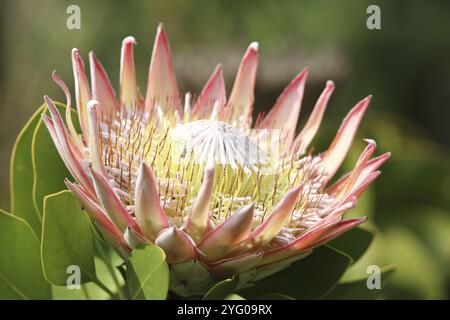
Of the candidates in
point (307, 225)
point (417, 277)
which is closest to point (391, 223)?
point (417, 277)

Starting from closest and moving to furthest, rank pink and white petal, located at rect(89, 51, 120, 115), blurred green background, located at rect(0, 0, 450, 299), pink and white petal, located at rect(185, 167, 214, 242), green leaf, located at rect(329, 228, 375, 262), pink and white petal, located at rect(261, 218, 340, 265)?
1. pink and white petal, located at rect(185, 167, 214, 242)
2. pink and white petal, located at rect(261, 218, 340, 265)
3. pink and white petal, located at rect(89, 51, 120, 115)
4. green leaf, located at rect(329, 228, 375, 262)
5. blurred green background, located at rect(0, 0, 450, 299)

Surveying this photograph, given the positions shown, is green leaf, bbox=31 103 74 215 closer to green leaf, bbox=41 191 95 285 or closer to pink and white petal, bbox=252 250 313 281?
green leaf, bbox=41 191 95 285

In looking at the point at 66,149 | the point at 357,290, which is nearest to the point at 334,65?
the point at 357,290

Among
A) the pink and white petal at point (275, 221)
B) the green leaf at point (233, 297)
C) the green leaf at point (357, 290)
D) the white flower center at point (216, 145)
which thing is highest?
the white flower center at point (216, 145)

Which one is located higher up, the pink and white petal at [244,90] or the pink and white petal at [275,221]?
the pink and white petal at [244,90]

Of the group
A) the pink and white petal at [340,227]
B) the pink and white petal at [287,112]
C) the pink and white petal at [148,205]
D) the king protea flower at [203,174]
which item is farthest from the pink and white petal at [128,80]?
the pink and white petal at [340,227]

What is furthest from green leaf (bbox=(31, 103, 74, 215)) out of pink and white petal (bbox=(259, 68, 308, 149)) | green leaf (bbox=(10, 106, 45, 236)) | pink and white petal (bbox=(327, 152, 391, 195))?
pink and white petal (bbox=(327, 152, 391, 195))

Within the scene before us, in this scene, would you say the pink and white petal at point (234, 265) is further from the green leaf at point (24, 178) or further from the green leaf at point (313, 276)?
the green leaf at point (24, 178)
